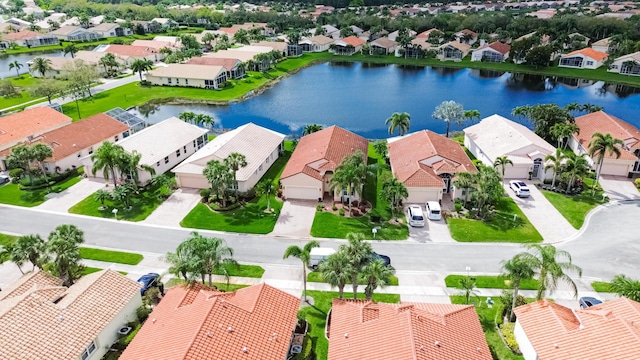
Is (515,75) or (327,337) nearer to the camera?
(327,337)

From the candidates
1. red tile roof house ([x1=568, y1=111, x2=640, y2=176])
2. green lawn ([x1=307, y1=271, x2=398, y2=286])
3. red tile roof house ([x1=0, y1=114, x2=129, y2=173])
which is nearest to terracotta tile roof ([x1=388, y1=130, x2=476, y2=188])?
green lawn ([x1=307, y1=271, x2=398, y2=286])

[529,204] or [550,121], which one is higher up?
[550,121]

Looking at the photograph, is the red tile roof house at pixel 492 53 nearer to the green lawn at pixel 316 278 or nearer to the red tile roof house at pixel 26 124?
the red tile roof house at pixel 26 124

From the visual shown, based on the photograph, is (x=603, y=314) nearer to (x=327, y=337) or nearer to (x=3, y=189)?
(x=327, y=337)

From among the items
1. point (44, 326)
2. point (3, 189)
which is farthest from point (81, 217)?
point (44, 326)

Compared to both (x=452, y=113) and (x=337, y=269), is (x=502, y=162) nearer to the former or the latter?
(x=452, y=113)

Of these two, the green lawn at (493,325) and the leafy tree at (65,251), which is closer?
the green lawn at (493,325)

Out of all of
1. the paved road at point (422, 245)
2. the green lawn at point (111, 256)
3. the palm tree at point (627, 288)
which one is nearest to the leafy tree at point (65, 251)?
the green lawn at point (111, 256)
